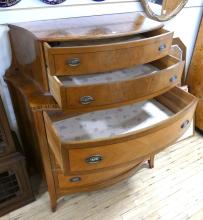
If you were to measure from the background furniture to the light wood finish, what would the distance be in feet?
4.52

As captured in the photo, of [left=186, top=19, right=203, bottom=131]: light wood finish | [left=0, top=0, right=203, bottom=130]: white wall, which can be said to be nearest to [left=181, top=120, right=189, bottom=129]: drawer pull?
[left=0, top=0, right=203, bottom=130]: white wall

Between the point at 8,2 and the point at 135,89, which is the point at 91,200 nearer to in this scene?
the point at 135,89

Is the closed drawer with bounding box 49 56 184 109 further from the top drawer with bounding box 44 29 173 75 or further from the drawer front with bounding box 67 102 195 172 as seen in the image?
the drawer front with bounding box 67 102 195 172

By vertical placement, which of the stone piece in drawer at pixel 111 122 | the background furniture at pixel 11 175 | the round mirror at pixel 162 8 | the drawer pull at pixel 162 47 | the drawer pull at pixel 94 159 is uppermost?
the round mirror at pixel 162 8

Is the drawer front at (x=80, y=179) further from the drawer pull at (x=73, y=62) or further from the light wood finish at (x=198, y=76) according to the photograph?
the light wood finish at (x=198, y=76)

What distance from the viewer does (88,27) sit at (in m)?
0.96

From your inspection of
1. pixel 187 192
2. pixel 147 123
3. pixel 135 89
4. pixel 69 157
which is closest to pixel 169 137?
pixel 147 123

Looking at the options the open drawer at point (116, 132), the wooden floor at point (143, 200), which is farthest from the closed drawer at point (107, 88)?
the wooden floor at point (143, 200)

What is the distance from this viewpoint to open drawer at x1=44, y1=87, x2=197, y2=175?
2.57 ft

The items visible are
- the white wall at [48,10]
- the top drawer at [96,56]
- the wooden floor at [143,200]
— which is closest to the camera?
the top drawer at [96,56]

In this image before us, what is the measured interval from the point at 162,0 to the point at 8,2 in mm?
926

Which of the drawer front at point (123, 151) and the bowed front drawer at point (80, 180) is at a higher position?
the drawer front at point (123, 151)

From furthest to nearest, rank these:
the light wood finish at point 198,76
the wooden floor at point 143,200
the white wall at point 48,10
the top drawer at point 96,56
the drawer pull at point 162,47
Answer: the light wood finish at point 198,76
the wooden floor at point 143,200
the white wall at point 48,10
the drawer pull at point 162,47
the top drawer at point 96,56

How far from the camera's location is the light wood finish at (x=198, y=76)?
5.55ft
